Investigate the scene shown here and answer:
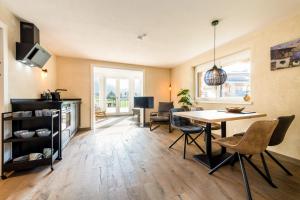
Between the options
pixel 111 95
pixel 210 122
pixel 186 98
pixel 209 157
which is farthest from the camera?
pixel 111 95

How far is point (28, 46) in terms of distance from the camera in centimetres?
231

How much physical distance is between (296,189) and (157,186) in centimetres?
162

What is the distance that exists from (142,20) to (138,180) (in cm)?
244

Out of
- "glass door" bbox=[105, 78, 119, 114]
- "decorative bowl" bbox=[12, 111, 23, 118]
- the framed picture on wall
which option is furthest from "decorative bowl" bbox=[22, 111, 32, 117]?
"glass door" bbox=[105, 78, 119, 114]

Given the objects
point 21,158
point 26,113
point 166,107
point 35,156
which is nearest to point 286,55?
point 166,107

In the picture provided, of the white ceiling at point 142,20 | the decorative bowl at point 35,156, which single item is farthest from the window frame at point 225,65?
the decorative bowl at point 35,156

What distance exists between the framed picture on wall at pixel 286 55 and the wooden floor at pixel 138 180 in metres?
1.62

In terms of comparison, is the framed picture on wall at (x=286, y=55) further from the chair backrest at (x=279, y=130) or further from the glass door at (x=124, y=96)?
the glass door at (x=124, y=96)

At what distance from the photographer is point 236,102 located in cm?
→ 334

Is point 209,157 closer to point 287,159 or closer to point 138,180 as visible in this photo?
point 138,180

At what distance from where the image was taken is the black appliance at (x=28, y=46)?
2279 millimetres

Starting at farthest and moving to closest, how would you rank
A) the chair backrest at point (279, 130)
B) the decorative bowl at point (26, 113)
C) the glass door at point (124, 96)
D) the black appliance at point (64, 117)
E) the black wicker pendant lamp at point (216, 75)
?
1. the glass door at point (124, 96)
2. the black appliance at point (64, 117)
3. the black wicker pendant lamp at point (216, 75)
4. the decorative bowl at point (26, 113)
5. the chair backrest at point (279, 130)

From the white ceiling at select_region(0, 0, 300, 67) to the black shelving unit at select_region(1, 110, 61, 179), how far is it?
5.06 feet

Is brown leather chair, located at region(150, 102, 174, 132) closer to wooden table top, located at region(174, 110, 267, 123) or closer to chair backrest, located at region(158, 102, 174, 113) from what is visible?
chair backrest, located at region(158, 102, 174, 113)
